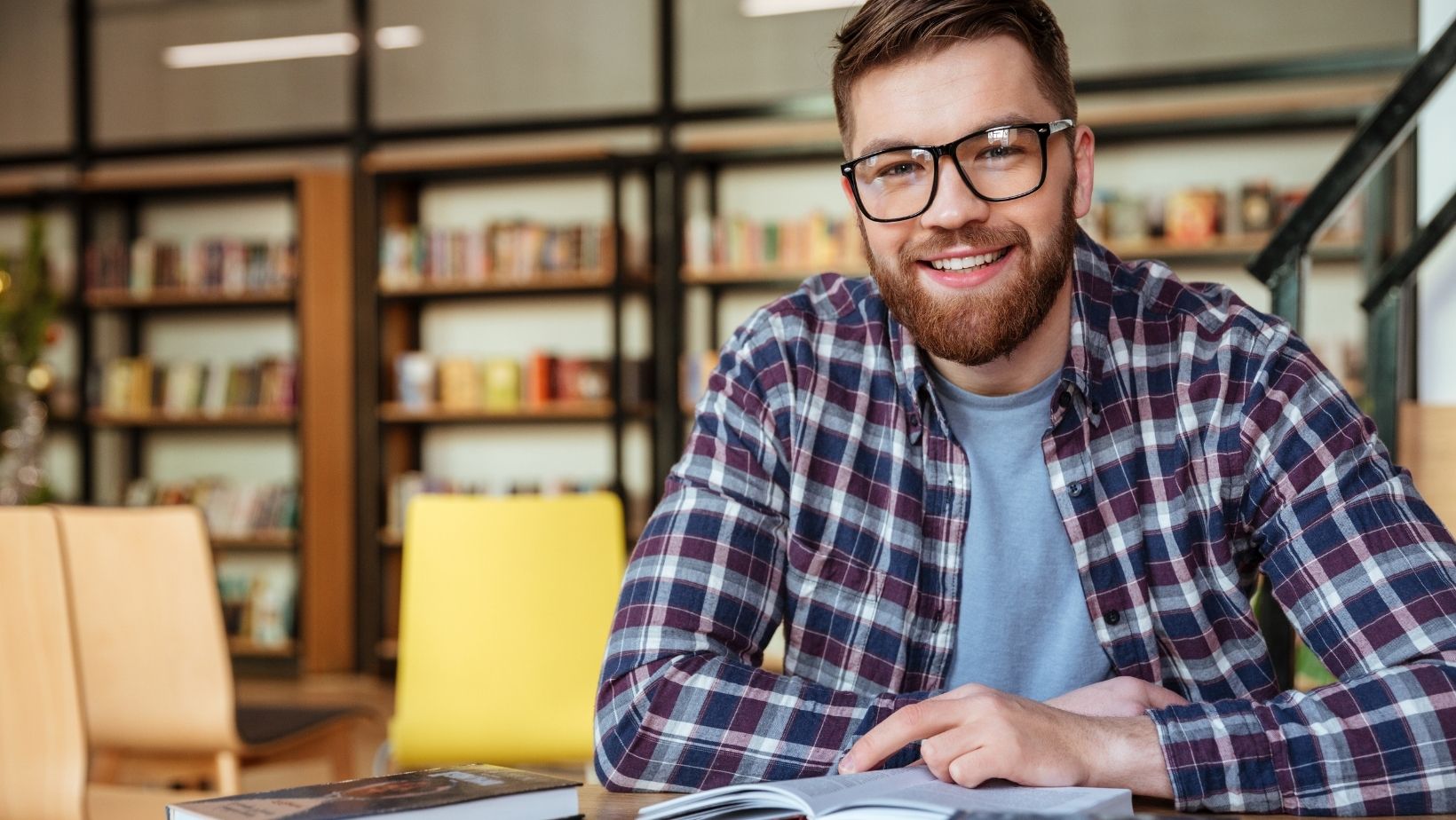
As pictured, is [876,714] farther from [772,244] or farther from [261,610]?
[261,610]

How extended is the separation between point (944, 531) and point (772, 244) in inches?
180

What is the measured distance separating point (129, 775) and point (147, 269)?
3.05m

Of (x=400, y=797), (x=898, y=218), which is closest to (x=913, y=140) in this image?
(x=898, y=218)

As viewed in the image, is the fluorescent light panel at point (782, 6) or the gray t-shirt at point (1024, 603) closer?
the gray t-shirt at point (1024, 603)

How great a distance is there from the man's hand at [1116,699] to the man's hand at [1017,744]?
85 mm

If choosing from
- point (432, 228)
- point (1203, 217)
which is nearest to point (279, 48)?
point (432, 228)

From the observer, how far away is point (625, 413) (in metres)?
6.14

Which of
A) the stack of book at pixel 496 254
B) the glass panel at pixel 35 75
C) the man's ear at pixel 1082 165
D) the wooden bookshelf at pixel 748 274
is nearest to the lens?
the man's ear at pixel 1082 165

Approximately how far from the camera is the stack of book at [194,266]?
6543 mm

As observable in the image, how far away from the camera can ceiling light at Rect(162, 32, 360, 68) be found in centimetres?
666

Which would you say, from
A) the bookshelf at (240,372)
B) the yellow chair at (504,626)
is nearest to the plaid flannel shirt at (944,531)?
the yellow chair at (504,626)

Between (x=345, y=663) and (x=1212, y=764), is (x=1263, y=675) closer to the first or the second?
(x=1212, y=764)

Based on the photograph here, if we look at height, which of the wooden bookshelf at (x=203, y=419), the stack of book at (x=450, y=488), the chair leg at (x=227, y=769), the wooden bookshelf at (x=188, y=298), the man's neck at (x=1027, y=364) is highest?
the wooden bookshelf at (x=188, y=298)

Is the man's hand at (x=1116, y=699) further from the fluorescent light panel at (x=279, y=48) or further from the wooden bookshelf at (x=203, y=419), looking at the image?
the fluorescent light panel at (x=279, y=48)
